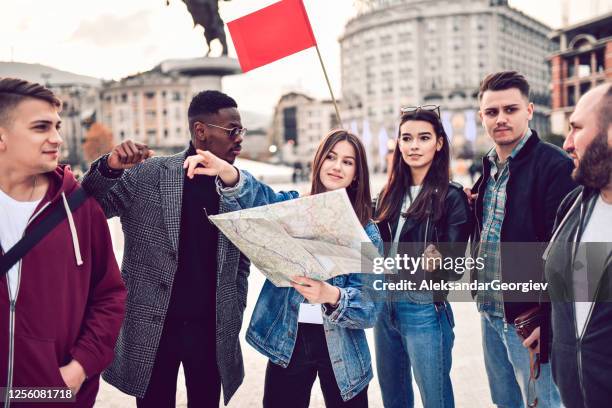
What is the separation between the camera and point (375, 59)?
273 ft

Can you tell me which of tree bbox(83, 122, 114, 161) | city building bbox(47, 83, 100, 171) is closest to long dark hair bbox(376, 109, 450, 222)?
tree bbox(83, 122, 114, 161)

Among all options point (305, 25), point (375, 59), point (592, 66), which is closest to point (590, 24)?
point (592, 66)

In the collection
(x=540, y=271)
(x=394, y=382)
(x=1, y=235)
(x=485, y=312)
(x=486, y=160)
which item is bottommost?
(x=394, y=382)

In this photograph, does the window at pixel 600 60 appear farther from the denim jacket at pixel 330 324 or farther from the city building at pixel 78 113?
the city building at pixel 78 113

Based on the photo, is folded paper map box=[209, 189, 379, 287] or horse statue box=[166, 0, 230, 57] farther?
horse statue box=[166, 0, 230, 57]

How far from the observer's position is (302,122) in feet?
294

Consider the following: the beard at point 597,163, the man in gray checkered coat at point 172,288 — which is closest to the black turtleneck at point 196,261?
the man in gray checkered coat at point 172,288

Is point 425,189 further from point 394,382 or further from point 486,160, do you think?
point 394,382

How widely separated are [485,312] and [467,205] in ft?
2.09

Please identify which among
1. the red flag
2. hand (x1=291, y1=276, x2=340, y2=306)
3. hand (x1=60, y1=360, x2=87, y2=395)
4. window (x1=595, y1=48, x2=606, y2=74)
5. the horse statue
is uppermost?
window (x1=595, y1=48, x2=606, y2=74)

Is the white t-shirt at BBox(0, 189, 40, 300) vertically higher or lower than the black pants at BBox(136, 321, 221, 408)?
higher

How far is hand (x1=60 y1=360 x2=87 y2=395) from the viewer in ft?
6.40

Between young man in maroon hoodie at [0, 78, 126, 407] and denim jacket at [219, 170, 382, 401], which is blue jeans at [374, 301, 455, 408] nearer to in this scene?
denim jacket at [219, 170, 382, 401]

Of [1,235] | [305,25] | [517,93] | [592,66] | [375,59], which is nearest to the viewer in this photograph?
[1,235]
